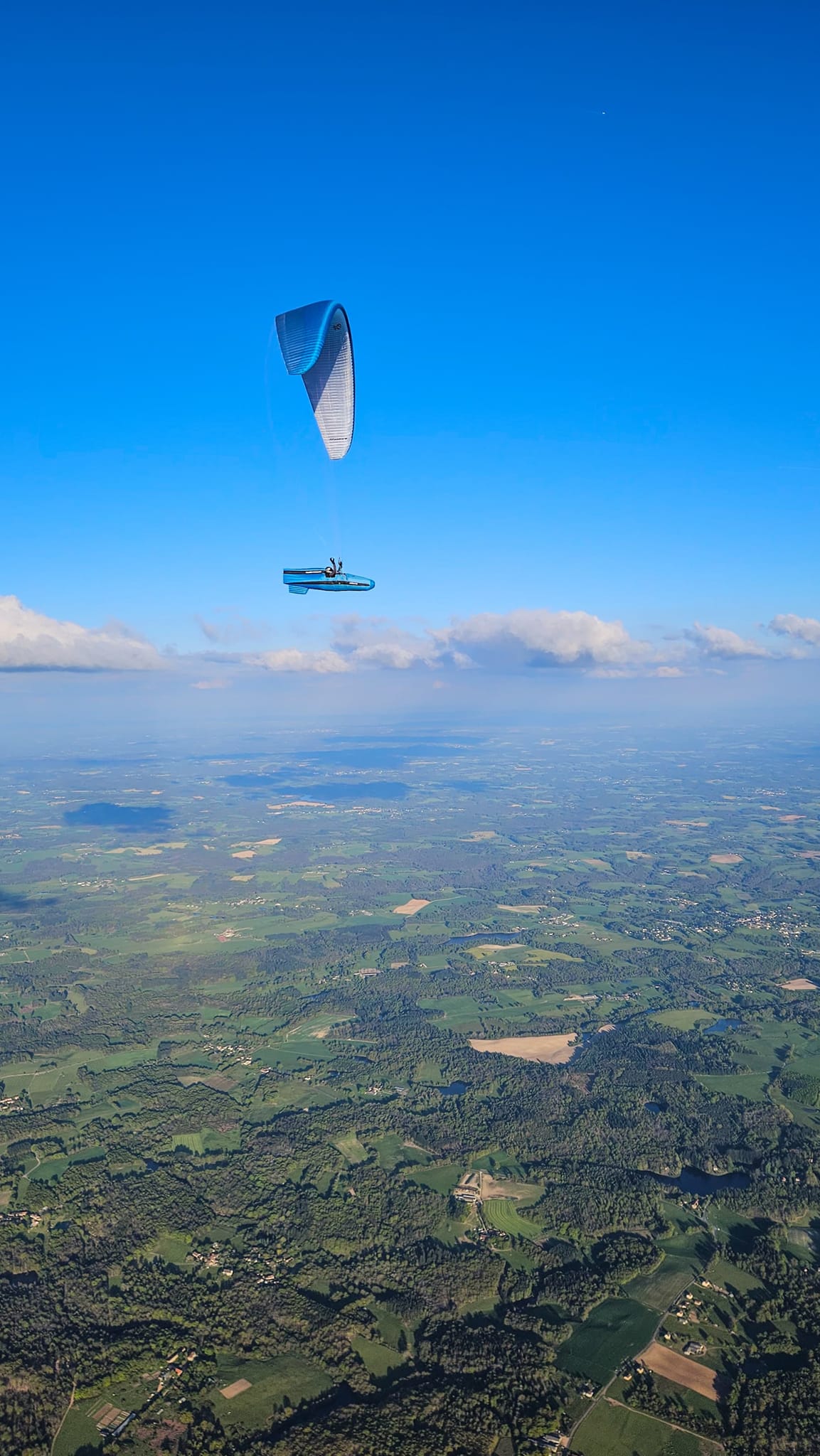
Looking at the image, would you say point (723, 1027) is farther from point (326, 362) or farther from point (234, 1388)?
point (326, 362)

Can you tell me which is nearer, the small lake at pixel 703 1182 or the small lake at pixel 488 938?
the small lake at pixel 703 1182

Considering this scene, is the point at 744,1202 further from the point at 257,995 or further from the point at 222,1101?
the point at 257,995

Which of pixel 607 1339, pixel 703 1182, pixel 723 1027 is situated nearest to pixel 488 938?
pixel 723 1027

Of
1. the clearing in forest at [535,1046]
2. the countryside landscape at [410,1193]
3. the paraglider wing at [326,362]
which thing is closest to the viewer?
the paraglider wing at [326,362]

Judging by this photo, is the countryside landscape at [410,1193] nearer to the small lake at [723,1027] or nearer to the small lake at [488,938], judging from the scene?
the small lake at [488,938]

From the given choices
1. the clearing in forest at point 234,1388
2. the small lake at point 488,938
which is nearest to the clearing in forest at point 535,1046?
the small lake at point 488,938

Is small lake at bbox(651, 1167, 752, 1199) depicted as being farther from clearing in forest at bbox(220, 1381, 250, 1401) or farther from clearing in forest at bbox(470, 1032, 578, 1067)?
clearing in forest at bbox(220, 1381, 250, 1401)
